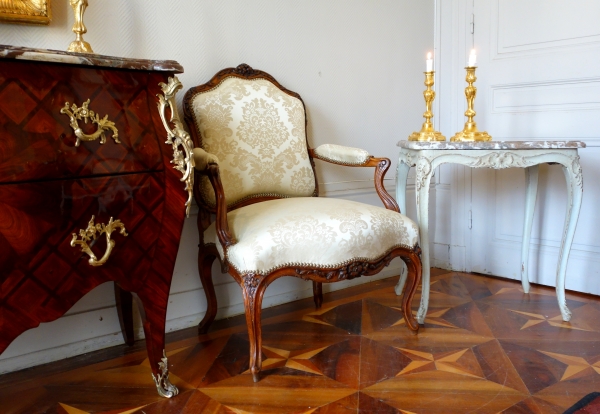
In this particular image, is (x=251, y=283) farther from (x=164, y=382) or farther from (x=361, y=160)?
(x=361, y=160)

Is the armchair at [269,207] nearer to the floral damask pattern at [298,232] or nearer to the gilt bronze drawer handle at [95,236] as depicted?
the floral damask pattern at [298,232]

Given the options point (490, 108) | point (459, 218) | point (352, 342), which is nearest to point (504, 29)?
point (490, 108)

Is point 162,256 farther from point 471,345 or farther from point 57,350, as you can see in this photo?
point 471,345

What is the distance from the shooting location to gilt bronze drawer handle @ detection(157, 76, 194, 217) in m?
1.33

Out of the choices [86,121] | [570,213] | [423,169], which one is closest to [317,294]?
[423,169]

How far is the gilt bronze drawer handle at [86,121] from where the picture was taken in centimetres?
119

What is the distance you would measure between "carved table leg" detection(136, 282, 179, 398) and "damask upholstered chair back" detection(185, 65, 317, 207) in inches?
19.9

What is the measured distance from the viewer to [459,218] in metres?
2.72

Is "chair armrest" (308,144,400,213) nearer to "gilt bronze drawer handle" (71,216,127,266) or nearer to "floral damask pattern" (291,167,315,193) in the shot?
"floral damask pattern" (291,167,315,193)

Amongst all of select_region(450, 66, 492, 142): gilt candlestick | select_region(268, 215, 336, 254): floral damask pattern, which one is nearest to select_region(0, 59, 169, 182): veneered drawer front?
select_region(268, 215, 336, 254): floral damask pattern

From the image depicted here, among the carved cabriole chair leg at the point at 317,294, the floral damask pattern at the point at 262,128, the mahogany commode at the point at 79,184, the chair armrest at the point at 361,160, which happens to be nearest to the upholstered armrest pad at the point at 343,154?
the chair armrest at the point at 361,160

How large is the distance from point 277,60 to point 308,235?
3.16 ft

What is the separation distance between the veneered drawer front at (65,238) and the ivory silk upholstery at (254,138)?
53 cm

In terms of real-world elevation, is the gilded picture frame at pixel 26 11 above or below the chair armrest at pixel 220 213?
above
